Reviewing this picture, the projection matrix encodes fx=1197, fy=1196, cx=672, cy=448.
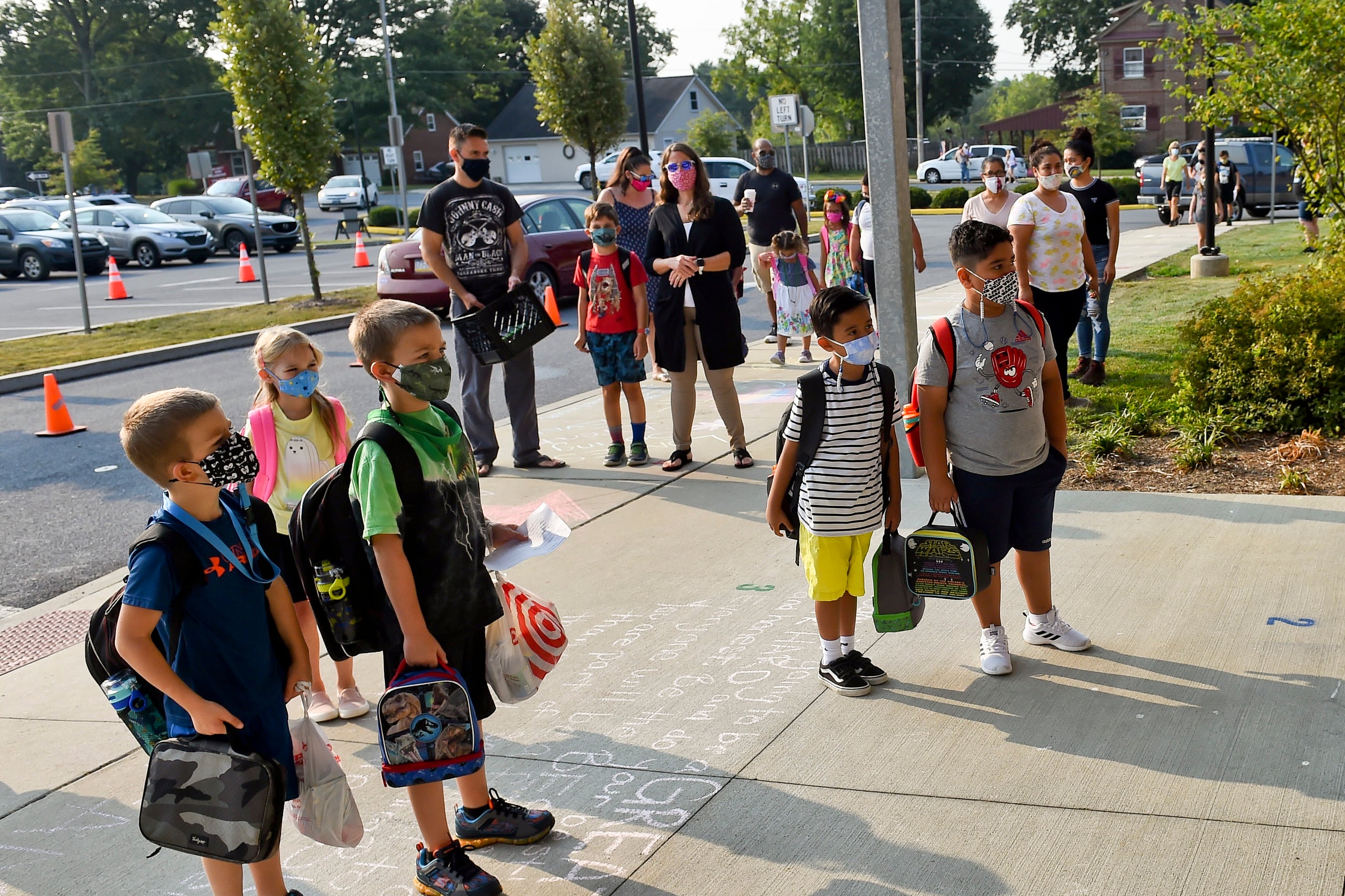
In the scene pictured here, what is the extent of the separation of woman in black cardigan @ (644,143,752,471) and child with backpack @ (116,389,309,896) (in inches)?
183

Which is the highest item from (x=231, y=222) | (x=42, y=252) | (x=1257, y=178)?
(x=231, y=222)

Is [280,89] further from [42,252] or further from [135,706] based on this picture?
[135,706]

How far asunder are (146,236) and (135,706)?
98.0ft

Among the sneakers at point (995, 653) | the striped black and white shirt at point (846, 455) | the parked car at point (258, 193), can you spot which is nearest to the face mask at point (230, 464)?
the striped black and white shirt at point (846, 455)

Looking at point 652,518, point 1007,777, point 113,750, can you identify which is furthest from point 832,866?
point 652,518

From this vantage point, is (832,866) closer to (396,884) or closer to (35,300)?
(396,884)

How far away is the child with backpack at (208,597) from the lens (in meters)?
2.74

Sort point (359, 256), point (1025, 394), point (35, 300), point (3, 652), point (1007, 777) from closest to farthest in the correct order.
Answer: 1. point (1007, 777)
2. point (1025, 394)
3. point (3, 652)
4. point (35, 300)
5. point (359, 256)

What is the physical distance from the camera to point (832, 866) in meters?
3.19

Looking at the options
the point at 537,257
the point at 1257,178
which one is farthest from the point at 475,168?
the point at 1257,178

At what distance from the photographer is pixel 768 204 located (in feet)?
36.0

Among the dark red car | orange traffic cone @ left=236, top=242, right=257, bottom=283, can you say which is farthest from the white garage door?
the dark red car

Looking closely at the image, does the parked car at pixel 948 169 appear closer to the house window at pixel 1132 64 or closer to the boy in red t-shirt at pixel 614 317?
the house window at pixel 1132 64

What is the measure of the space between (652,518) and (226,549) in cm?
390
